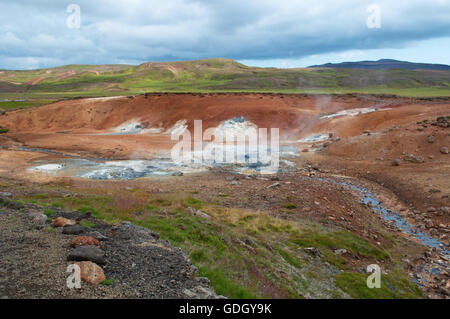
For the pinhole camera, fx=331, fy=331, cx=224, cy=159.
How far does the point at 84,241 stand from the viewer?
877cm

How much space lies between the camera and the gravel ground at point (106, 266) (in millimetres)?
6734

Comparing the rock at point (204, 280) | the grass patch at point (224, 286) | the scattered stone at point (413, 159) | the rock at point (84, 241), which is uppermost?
the scattered stone at point (413, 159)

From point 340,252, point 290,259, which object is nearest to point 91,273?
point 290,259

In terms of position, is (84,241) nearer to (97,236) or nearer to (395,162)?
(97,236)

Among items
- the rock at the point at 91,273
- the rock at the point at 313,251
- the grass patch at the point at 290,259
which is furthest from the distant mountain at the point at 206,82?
the rock at the point at 91,273

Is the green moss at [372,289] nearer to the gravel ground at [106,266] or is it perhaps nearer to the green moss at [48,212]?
the gravel ground at [106,266]

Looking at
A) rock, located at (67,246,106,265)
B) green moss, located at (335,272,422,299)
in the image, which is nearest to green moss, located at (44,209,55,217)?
rock, located at (67,246,106,265)

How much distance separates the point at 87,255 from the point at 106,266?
1.74 ft

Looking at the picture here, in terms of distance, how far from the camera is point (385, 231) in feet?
52.0

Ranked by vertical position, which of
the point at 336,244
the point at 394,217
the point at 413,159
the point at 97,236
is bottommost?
the point at 394,217

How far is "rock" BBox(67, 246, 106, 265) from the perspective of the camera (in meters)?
7.83

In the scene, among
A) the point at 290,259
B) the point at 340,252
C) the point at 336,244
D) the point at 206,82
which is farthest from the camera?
the point at 206,82

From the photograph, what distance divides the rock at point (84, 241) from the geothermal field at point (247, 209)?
6 cm
